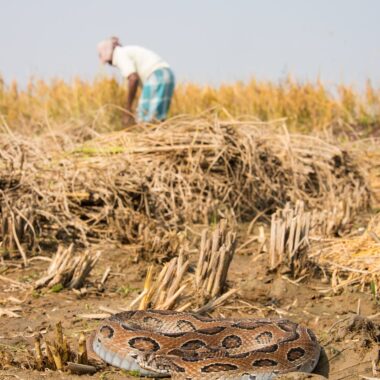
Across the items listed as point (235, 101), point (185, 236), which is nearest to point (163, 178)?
point (185, 236)

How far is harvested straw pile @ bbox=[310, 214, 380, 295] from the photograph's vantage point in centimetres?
626

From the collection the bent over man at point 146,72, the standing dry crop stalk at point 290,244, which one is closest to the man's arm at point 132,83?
the bent over man at point 146,72

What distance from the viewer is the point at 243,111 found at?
18750mm

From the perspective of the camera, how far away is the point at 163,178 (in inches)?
350

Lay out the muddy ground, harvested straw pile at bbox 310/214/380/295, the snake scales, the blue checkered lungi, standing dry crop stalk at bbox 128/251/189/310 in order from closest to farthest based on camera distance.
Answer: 1. the snake scales
2. the muddy ground
3. standing dry crop stalk at bbox 128/251/189/310
4. harvested straw pile at bbox 310/214/380/295
5. the blue checkered lungi

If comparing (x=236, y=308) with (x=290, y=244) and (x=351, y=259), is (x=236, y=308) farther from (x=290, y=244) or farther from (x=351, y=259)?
(x=351, y=259)

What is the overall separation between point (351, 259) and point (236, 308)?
4.78ft

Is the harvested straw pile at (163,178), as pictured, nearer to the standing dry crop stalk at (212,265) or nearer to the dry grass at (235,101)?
the standing dry crop stalk at (212,265)

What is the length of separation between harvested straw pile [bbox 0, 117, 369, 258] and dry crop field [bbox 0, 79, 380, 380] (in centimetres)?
2

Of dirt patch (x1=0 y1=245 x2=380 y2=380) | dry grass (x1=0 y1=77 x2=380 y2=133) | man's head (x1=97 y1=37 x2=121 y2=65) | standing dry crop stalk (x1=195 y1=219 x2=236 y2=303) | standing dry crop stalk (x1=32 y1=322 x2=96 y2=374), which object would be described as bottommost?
dirt patch (x1=0 y1=245 x2=380 y2=380)

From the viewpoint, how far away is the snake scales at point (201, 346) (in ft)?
13.5

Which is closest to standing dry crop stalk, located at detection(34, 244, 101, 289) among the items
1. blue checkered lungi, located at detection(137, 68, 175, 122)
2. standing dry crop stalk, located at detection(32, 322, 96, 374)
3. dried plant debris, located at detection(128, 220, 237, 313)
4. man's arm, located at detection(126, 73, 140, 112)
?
dried plant debris, located at detection(128, 220, 237, 313)

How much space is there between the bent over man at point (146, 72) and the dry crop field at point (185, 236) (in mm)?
2418

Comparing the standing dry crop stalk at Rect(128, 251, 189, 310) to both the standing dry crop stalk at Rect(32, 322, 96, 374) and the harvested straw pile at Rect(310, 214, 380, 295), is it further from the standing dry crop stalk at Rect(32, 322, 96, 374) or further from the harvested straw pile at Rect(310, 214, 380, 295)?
the harvested straw pile at Rect(310, 214, 380, 295)
